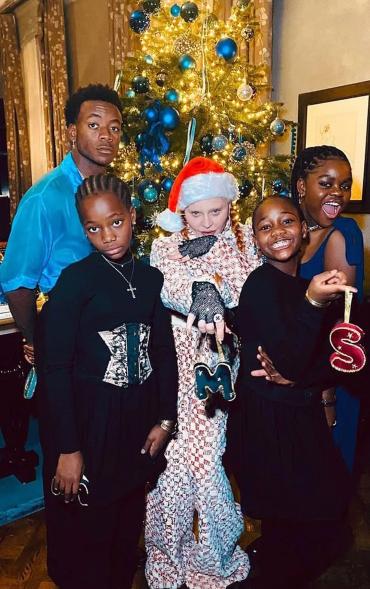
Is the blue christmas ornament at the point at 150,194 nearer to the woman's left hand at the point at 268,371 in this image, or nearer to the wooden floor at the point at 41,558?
the woman's left hand at the point at 268,371

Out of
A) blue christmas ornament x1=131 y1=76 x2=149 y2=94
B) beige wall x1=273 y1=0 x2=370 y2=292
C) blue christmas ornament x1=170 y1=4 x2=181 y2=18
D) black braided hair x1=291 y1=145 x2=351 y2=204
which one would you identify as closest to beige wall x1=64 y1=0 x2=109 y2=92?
beige wall x1=273 y1=0 x2=370 y2=292

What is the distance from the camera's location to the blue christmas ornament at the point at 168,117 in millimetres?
2947

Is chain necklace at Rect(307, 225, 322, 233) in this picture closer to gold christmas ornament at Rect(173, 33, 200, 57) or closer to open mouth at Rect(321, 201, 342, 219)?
open mouth at Rect(321, 201, 342, 219)

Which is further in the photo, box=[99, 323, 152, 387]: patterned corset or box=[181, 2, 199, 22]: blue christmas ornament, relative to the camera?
box=[181, 2, 199, 22]: blue christmas ornament

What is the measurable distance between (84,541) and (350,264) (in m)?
1.44

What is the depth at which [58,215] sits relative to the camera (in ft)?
6.08

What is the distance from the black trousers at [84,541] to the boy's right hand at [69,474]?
0.28ft

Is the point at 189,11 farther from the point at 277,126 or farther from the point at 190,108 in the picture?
the point at 277,126

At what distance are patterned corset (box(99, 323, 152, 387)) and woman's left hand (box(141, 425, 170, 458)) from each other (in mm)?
199

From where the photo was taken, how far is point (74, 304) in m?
1.41

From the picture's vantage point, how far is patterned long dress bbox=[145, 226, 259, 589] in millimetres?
1729

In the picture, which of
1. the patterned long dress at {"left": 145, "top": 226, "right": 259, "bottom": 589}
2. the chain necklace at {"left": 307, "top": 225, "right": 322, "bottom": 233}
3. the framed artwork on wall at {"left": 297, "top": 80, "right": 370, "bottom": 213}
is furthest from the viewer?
the framed artwork on wall at {"left": 297, "top": 80, "right": 370, "bottom": 213}

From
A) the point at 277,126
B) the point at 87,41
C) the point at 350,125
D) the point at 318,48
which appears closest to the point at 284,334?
the point at 277,126

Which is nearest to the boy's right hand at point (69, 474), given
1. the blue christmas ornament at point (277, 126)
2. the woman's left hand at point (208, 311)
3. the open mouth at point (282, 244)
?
the woman's left hand at point (208, 311)
